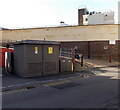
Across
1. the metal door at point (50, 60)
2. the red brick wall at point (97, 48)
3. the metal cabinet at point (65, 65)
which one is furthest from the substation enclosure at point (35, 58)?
the red brick wall at point (97, 48)

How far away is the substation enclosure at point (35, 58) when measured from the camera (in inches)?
491

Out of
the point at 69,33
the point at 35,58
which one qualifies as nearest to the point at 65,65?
the point at 35,58

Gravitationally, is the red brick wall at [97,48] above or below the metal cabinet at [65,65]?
above

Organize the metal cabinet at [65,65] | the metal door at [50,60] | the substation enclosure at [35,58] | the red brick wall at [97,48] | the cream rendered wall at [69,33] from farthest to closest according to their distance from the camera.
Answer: the cream rendered wall at [69,33] → the red brick wall at [97,48] → the metal cabinet at [65,65] → the metal door at [50,60] → the substation enclosure at [35,58]

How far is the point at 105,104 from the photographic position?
6406mm

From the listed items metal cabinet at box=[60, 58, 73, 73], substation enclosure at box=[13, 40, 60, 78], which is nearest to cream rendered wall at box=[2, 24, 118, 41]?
metal cabinet at box=[60, 58, 73, 73]

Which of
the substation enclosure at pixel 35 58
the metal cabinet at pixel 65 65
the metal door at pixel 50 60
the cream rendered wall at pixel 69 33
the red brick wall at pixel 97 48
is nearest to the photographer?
the substation enclosure at pixel 35 58

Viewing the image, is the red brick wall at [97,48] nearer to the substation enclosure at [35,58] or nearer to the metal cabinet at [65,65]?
the metal cabinet at [65,65]

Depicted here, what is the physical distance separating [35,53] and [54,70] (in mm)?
2302

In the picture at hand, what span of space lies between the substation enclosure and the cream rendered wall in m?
15.9

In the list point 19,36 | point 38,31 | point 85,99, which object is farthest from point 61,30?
point 85,99

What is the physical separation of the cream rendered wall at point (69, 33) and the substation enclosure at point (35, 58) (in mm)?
15915

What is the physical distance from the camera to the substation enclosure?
12461 millimetres

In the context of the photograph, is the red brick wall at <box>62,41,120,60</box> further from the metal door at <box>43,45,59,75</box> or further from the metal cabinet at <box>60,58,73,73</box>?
the metal door at <box>43,45,59,75</box>
